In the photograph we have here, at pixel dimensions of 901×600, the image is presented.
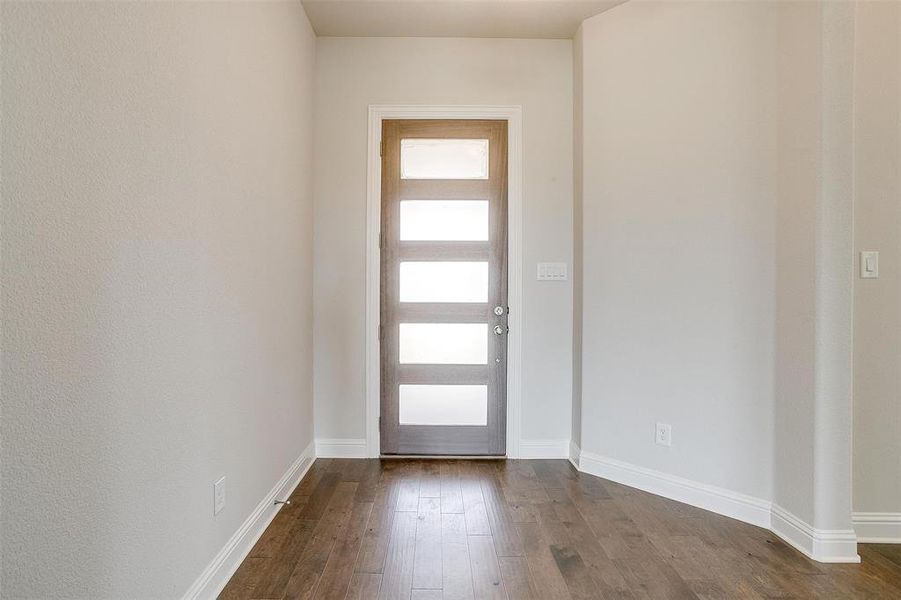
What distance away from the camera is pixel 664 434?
103 inches

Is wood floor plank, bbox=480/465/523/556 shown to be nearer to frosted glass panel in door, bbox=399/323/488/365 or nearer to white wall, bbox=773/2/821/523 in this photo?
frosted glass panel in door, bbox=399/323/488/365

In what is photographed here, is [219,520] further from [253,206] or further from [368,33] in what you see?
[368,33]

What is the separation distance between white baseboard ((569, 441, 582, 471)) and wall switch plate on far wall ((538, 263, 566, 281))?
3.66 ft

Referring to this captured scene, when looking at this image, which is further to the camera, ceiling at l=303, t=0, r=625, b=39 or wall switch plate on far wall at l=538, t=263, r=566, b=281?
wall switch plate on far wall at l=538, t=263, r=566, b=281

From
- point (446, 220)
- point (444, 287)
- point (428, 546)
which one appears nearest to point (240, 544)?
point (428, 546)

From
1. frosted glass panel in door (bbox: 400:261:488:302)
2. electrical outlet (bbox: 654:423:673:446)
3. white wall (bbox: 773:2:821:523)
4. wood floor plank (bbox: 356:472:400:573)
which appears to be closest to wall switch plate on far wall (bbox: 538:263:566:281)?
frosted glass panel in door (bbox: 400:261:488:302)

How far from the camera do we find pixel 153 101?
1350mm

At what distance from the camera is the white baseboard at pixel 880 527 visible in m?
2.16

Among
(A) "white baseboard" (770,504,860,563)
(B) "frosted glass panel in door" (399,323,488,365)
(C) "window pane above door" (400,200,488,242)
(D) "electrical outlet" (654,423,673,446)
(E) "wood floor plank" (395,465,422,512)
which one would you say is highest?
(C) "window pane above door" (400,200,488,242)

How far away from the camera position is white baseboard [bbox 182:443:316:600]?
5.42ft

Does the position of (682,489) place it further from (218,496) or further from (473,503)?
(218,496)

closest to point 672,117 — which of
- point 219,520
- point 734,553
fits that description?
point 734,553

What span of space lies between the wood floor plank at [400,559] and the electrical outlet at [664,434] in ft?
4.67

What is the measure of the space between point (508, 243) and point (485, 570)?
1.97 meters
